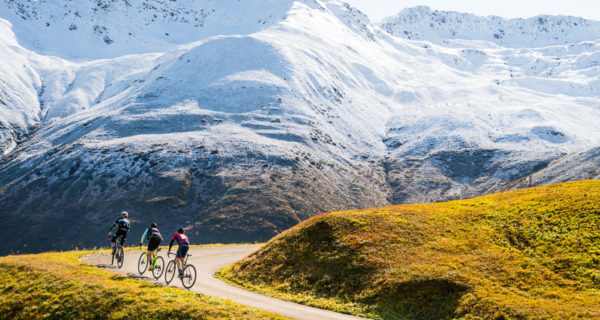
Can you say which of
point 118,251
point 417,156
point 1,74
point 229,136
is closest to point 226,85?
point 229,136

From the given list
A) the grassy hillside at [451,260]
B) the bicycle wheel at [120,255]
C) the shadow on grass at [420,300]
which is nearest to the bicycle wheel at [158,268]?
the bicycle wheel at [120,255]

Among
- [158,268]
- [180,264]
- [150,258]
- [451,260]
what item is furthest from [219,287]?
[451,260]

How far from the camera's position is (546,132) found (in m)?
129

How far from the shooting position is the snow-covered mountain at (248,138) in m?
79.4

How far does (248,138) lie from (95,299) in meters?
84.1

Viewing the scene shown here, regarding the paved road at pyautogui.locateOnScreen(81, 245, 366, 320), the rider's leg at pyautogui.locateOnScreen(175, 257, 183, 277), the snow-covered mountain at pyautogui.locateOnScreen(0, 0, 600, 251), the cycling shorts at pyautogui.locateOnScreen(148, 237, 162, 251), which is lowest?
the paved road at pyautogui.locateOnScreen(81, 245, 366, 320)

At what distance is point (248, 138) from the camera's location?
4099 inches

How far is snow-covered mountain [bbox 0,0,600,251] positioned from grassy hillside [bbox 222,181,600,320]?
44.8m

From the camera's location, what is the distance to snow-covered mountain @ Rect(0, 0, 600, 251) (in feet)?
261

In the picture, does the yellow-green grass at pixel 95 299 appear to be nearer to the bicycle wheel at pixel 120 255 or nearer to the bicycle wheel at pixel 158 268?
the bicycle wheel at pixel 158 268

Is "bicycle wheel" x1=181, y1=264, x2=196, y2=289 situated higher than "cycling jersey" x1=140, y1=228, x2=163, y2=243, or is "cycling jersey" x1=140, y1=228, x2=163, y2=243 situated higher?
"cycling jersey" x1=140, y1=228, x2=163, y2=243

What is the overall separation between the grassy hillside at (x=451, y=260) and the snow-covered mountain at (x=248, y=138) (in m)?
44.8

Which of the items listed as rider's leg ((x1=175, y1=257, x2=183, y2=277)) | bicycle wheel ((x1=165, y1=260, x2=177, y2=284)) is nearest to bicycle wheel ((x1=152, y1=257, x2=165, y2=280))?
bicycle wheel ((x1=165, y1=260, x2=177, y2=284))

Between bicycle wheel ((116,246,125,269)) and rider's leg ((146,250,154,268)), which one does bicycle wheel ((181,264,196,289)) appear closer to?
rider's leg ((146,250,154,268))
